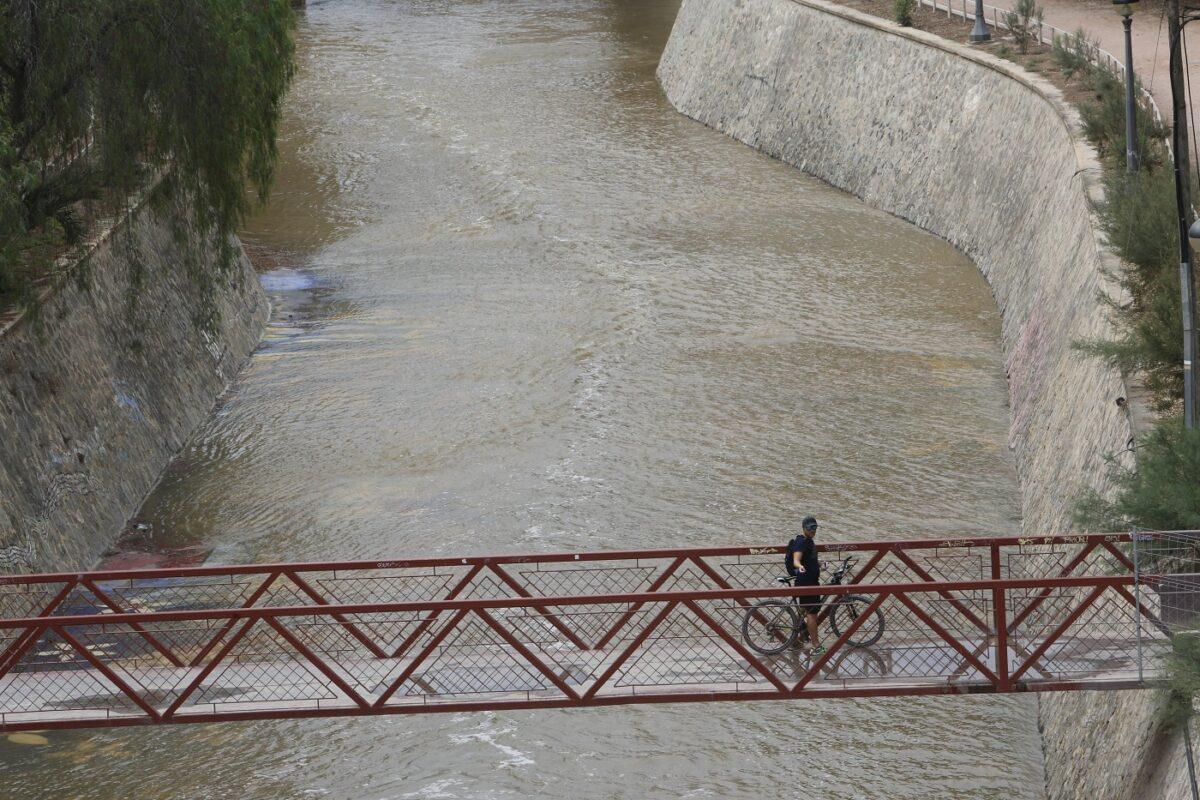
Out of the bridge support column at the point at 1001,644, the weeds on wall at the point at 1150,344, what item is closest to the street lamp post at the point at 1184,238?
the weeds on wall at the point at 1150,344

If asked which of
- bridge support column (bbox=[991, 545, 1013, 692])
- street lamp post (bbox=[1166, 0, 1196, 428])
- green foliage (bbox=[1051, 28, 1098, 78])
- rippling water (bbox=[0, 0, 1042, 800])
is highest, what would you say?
street lamp post (bbox=[1166, 0, 1196, 428])

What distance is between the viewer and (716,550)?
13125 millimetres

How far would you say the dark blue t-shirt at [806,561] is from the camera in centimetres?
1376

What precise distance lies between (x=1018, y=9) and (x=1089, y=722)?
2351cm

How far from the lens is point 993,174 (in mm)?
29844

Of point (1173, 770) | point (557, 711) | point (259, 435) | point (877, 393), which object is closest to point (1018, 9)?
point (877, 393)

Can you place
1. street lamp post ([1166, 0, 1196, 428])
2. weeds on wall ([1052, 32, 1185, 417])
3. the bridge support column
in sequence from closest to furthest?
the bridge support column < street lamp post ([1166, 0, 1196, 428]) < weeds on wall ([1052, 32, 1185, 417])

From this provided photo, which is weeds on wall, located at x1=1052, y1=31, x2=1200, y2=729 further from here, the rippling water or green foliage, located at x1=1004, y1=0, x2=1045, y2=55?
green foliage, located at x1=1004, y1=0, x2=1045, y2=55

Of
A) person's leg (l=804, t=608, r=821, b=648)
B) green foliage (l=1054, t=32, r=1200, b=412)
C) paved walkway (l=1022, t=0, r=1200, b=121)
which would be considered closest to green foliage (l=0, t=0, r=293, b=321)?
person's leg (l=804, t=608, r=821, b=648)

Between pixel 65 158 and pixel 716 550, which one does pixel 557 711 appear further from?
pixel 65 158

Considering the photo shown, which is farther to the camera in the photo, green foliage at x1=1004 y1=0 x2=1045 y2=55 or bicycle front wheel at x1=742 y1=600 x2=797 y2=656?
green foliage at x1=1004 y1=0 x2=1045 y2=55

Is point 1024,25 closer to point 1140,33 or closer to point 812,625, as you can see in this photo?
point 1140,33

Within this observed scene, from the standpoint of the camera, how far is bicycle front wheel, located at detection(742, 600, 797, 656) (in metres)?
12.9

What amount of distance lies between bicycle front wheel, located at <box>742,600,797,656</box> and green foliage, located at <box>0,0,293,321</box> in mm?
9840
